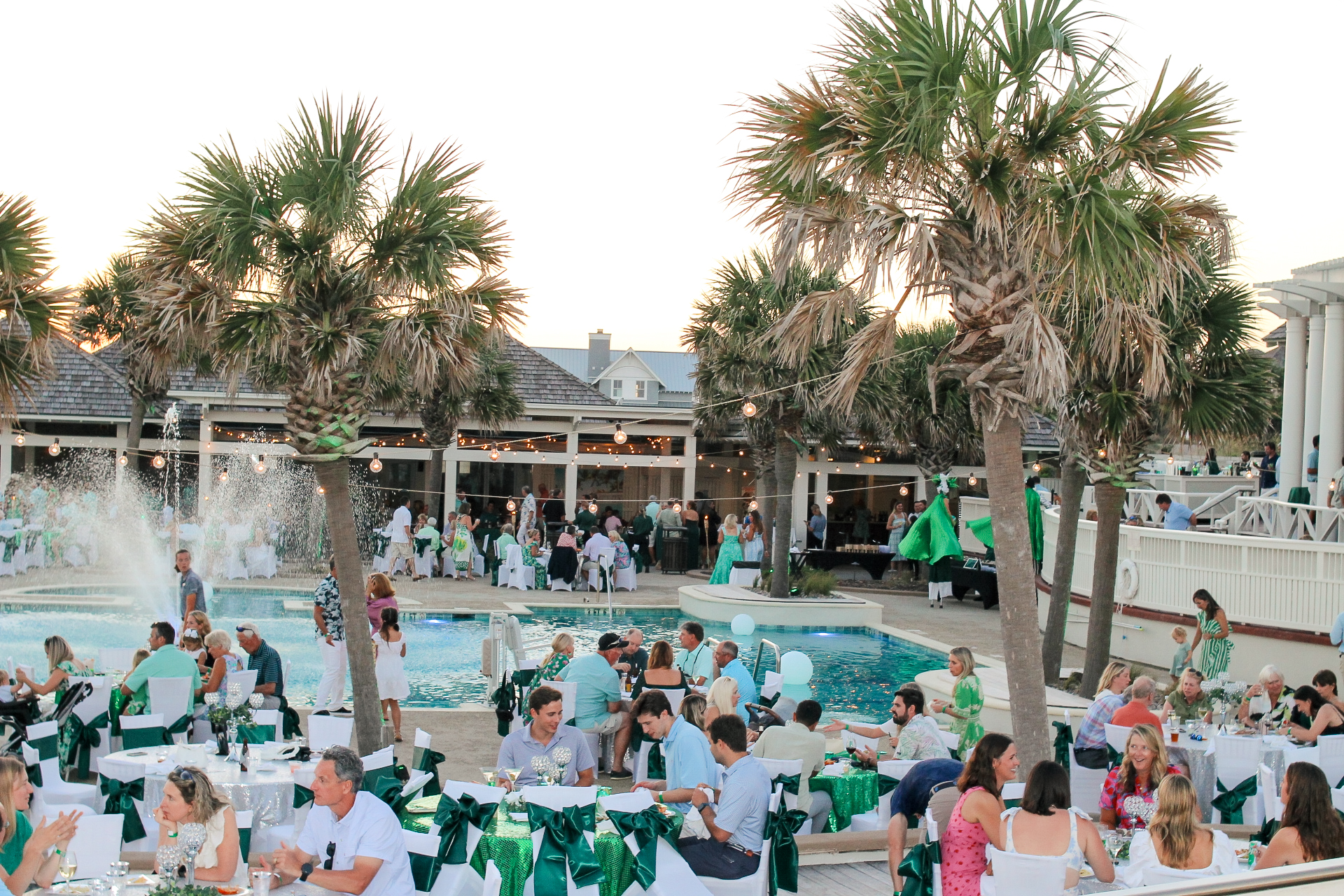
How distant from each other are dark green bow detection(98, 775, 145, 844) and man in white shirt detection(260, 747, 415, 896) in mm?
1295

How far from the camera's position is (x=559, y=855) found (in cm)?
557

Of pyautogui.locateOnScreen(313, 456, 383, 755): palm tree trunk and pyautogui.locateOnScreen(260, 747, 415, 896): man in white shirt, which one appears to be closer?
pyautogui.locateOnScreen(260, 747, 415, 896): man in white shirt

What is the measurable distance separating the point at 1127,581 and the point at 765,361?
680 centimetres

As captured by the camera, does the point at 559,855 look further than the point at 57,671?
No

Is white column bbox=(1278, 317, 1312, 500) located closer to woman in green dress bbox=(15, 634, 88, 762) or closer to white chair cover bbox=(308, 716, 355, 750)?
white chair cover bbox=(308, 716, 355, 750)

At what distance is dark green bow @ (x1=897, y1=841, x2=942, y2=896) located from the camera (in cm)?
549

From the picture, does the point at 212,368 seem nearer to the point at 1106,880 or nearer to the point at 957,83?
the point at 957,83

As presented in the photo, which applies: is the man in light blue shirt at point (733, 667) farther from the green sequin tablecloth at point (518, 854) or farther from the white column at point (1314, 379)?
the white column at point (1314, 379)

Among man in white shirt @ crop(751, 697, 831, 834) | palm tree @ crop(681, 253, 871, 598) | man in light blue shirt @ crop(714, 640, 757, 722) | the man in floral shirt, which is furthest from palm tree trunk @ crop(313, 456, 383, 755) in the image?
palm tree @ crop(681, 253, 871, 598)

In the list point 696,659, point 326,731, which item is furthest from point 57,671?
point 696,659

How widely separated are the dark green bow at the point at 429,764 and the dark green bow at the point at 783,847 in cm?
190

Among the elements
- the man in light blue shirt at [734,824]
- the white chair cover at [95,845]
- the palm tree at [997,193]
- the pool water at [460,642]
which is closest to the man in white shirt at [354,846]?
the white chair cover at [95,845]

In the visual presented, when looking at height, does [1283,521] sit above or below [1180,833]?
above

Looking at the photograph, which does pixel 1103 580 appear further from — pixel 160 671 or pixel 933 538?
pixel 160 671
